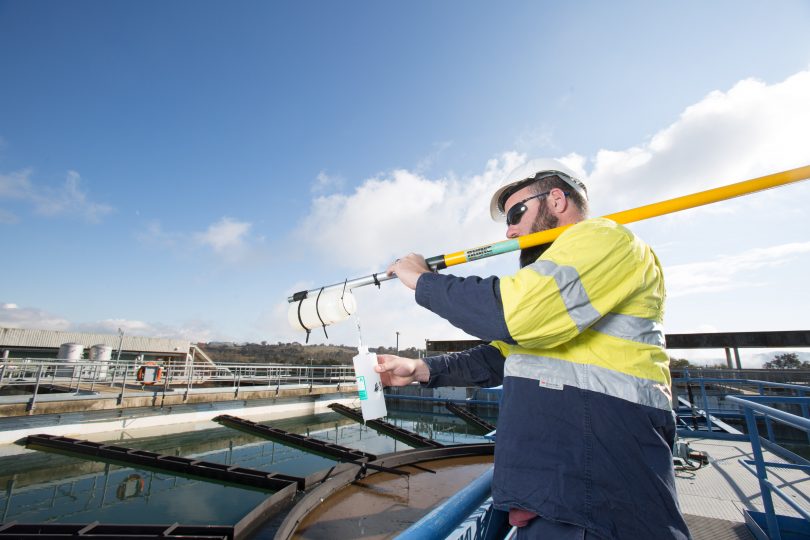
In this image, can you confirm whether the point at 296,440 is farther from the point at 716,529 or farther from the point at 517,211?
the point at 517,211

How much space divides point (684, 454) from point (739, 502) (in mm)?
1440

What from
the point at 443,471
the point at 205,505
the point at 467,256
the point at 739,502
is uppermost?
the point at 467,256

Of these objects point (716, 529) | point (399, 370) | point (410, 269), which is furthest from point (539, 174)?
point (716, 529)

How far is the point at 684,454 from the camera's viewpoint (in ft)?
15.4

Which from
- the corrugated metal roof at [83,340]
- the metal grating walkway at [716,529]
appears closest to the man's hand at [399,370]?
the metal grating walkway at [716,529]

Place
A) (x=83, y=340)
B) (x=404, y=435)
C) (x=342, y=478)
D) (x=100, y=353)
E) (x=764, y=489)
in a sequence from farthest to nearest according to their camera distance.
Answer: (x=83, y=340), (x=100, y=353), (x=404, y=435), (x=342, y=478), (x=764, y=489)

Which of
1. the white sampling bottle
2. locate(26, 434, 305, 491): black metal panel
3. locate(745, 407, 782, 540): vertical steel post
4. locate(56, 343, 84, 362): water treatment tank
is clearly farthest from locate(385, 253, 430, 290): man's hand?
locate(56, 343, 84, 362): water treatment tank

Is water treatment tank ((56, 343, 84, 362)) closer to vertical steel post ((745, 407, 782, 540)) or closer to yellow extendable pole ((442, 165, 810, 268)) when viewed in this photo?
yellow extendable pole ((442, 165, 810, 268))

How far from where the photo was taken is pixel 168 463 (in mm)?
7805

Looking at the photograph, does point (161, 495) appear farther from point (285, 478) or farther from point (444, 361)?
point (444, 361)

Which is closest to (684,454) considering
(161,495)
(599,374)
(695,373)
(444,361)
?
(444,361)

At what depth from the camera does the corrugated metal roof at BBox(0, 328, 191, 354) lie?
22375mm

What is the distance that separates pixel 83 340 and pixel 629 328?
116 feet

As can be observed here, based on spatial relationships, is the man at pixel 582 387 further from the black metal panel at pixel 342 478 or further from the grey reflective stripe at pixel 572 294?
the black metal panel at pixel 342 478
